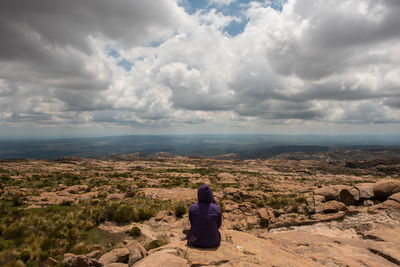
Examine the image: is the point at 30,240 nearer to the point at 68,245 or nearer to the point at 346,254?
the point at 68,245

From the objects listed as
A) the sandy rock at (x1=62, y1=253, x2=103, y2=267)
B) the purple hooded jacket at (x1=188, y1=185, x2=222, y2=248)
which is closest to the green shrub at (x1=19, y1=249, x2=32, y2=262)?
the sandy rock at (x1=62, y1=253, x2=103, y2=267)

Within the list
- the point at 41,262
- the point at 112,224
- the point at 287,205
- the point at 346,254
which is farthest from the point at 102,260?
the point at 287,205

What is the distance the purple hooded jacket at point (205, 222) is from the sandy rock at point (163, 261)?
1325mm

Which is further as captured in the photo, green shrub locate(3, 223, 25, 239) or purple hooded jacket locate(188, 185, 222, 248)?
green shrub locate(3, 223, 25, 239)

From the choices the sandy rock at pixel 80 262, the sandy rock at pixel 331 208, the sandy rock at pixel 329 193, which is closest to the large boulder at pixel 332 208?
the sandy rock at pixel 331 208

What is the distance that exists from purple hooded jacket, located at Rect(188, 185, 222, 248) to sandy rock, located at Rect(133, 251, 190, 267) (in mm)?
1325

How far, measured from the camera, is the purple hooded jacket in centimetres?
768

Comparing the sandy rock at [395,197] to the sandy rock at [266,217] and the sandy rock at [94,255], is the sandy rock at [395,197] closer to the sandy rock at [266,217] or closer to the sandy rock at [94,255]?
the sandy rock at [266,217]

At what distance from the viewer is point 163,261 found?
6207 mm

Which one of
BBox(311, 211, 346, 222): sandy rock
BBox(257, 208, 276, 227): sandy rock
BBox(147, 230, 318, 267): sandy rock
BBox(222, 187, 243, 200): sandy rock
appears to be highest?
BBox(147, 230, 318, 267): sandy rock

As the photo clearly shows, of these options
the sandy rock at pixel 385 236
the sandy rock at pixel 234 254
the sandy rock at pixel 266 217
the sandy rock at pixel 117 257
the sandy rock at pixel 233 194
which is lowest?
the sandy rock at pixel 233 194

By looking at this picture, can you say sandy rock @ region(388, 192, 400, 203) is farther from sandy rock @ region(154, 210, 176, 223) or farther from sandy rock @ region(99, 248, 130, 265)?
sandy rock @ region(99, 248, 130, 265)

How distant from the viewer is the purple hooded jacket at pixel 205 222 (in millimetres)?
7680

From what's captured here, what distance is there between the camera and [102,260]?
25.5 ft
